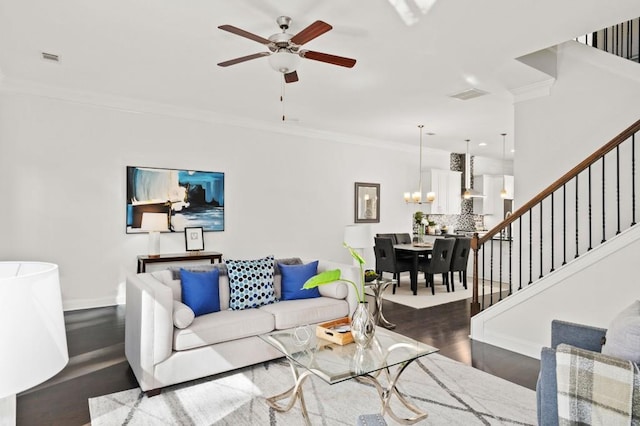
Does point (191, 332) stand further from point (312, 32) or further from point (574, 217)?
point (574, 217)

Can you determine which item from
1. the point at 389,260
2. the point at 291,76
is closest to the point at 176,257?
the point at 291,76

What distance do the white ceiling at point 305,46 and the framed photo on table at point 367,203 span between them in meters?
2.35

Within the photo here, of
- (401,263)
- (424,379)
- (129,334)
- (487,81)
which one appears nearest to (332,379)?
(424,379)

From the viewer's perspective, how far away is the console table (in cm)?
515

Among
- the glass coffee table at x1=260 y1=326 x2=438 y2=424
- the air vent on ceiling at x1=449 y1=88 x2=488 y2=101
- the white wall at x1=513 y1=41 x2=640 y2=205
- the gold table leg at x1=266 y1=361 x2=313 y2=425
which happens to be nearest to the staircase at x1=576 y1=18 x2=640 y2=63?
the white wall at x1=513 y1=41 x2=640 y2=205

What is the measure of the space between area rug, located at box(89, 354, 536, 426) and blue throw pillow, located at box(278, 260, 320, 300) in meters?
0.77

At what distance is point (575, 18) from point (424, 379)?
3.03m

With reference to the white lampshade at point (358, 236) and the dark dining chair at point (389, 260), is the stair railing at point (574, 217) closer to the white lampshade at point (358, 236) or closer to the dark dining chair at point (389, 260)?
the white lampshade at point (358, 236)

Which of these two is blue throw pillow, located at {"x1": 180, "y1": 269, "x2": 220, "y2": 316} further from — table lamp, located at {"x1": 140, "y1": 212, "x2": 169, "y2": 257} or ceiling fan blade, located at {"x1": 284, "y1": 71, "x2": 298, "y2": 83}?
table lamp, located at {"x1": 140, "y1": 212, "x2": 169, "y2": 257}

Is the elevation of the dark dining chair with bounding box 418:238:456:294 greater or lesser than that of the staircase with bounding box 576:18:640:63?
lesser

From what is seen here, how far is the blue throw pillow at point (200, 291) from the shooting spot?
328 centimetres

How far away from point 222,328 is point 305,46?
2.63 m

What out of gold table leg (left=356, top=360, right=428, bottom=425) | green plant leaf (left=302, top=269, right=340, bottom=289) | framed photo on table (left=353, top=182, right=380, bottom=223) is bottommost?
gold table leg (left=356, top=360, right=428, bottom=425)

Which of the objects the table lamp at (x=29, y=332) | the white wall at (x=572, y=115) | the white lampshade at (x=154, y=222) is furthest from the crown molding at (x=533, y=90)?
the table lamp at (x=29, y=332)
